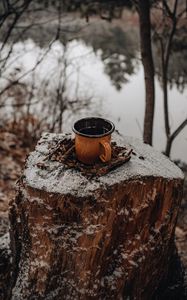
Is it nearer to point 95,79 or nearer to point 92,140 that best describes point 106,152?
point 92,140

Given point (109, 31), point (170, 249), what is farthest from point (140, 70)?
point (170, 249)

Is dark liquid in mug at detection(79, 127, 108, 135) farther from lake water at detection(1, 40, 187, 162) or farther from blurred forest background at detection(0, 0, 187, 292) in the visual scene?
lake water at detection(1, 40, 187, 162)

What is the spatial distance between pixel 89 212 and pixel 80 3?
4.74 metres

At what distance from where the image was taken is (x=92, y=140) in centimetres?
269

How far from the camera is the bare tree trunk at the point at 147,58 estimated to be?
15.8 ft

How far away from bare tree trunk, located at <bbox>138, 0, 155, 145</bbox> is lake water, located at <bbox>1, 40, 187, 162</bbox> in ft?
14.6

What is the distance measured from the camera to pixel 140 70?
1514 cm

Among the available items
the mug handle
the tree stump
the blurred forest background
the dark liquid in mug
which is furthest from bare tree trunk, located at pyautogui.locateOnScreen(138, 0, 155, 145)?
the mug handle

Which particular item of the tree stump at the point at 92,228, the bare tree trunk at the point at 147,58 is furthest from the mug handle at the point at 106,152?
the bare tree trunk at the point at 147,58

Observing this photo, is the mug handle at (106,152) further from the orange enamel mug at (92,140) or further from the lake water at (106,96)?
the lake water at (106,96)

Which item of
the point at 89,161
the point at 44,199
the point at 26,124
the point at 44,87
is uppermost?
the point at 89,161

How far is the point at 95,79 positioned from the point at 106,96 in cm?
140

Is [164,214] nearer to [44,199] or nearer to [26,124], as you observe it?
[44,199]

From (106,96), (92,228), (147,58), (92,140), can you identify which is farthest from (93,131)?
(106,96)
